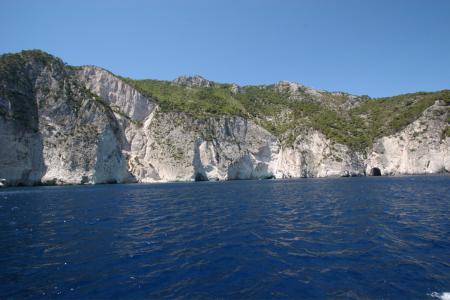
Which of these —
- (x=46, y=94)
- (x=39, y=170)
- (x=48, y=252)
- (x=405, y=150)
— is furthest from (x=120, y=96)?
(x=48, y=252)

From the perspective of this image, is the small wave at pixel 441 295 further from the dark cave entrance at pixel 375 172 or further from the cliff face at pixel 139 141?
the dark cave entrance at pixel 375 172

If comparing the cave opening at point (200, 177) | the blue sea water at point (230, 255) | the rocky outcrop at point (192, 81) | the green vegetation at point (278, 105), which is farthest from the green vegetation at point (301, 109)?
the blue sea water at point (230, 255)

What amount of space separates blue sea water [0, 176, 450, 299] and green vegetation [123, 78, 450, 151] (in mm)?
98476

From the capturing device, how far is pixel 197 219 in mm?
25109

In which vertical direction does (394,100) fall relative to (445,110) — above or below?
Result: above

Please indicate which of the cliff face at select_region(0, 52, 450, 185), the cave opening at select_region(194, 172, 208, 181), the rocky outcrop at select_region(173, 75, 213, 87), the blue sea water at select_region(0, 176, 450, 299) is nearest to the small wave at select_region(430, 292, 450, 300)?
the blue sea water at select_region(0, 176, 450, 299)

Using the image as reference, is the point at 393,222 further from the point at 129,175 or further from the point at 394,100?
the point at 394,100

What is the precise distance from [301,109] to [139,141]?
7659 centimetres

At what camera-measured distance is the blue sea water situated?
11.1 meters

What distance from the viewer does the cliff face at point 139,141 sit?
80562 mm

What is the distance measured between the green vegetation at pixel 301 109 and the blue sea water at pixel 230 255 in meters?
98.5

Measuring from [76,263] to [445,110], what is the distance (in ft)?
411

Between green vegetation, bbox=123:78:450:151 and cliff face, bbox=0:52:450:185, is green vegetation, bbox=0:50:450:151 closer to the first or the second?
green vegetation, bbox=123:78:450:151

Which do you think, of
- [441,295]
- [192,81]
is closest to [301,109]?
[192,81]
